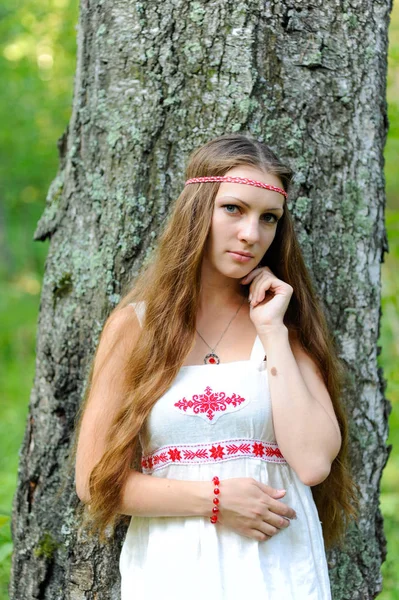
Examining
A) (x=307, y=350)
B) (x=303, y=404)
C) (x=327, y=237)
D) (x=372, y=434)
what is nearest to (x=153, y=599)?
(x=303, y=404)

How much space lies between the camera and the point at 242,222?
2.30 meters

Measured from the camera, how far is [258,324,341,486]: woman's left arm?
7.23ft

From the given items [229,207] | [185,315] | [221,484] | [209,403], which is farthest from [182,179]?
[221,484]

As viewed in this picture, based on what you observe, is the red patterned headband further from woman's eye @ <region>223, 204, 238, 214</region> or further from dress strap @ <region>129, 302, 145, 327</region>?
dress strap @ <region>129, 302, 145, 327</region>

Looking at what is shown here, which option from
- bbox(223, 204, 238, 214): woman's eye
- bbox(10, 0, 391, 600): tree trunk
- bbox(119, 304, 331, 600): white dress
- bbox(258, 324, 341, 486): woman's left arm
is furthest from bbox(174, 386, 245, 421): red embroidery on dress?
bbox(10, 0, 391, 600): tree trunk

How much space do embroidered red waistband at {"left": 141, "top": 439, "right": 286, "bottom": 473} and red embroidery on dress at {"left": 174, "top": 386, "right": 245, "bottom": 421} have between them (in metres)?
0.10

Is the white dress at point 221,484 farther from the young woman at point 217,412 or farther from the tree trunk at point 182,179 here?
the tree trunk at point 182,179

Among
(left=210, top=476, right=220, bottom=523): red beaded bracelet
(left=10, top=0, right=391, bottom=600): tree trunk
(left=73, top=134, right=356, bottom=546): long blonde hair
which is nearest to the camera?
(left=210, top=476, right=220, bottom=523): red beaded bracelet

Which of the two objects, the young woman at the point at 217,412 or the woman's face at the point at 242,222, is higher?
the woman's face at the point at 242,222

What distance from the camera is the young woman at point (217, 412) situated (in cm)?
220

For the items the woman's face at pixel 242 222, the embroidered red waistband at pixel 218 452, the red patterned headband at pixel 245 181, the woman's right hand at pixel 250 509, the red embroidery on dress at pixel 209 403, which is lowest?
the woman's right hand at pixel 250 509

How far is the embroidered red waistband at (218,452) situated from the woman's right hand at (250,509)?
8 cm

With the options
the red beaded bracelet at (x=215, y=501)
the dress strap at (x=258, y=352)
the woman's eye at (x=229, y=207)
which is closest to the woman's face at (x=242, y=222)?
the woman's eye at (x=229, y=207)

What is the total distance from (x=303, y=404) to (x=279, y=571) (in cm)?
52
